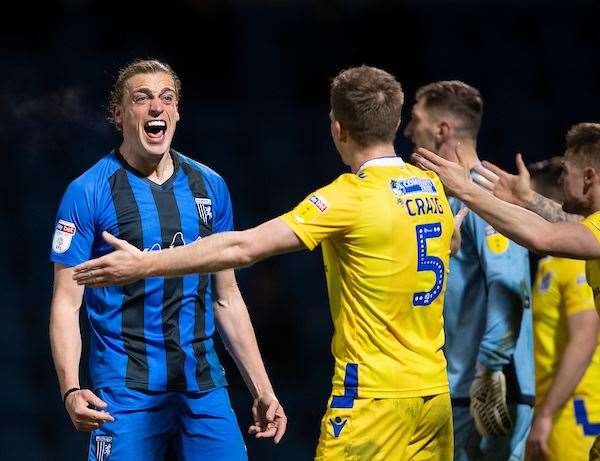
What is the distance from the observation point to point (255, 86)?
8656mm

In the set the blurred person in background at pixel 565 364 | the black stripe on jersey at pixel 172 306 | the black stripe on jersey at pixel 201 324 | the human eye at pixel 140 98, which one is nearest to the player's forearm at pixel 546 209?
the blurred person in background at pixel 565 364

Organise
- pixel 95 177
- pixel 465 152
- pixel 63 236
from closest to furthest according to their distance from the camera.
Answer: pixel 63 236
pixel 95 177
pixel 465 152

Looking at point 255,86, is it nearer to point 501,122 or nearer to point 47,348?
point 501,122

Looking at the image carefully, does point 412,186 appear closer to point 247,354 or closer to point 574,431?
point 247,354

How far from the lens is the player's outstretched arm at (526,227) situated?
11.7ft

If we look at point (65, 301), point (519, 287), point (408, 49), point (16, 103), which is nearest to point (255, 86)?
point (408, 49)

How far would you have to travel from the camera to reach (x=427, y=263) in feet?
11.1

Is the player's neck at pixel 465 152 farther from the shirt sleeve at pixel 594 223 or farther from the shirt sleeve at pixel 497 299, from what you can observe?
the shirt sleeve at pixel 594 223

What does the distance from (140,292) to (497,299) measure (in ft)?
4.71

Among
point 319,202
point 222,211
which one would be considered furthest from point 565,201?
point 222,211

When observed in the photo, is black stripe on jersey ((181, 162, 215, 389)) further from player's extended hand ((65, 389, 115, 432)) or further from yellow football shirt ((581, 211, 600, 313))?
yellow football shirt ((581, 211, 600, 313))

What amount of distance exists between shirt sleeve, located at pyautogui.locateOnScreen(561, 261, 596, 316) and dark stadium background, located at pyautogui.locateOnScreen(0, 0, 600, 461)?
2604 mm

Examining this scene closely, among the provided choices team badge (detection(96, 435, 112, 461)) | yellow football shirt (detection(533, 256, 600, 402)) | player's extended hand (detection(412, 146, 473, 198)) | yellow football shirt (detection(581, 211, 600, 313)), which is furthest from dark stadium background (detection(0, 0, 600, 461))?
player's extended hand (detection(412, 146, 473, 198))

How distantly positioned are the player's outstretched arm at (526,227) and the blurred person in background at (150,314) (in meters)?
0.87
